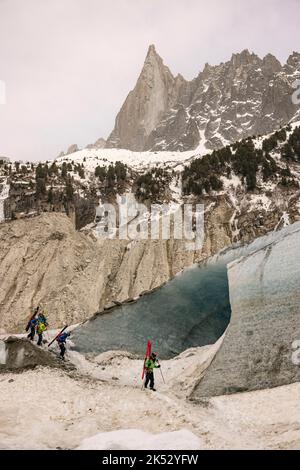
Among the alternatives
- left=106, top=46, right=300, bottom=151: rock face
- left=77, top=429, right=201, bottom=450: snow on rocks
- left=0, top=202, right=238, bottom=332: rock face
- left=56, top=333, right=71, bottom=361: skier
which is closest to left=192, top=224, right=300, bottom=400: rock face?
left=77, top=429, right=201, bottom=450: snow on rocks

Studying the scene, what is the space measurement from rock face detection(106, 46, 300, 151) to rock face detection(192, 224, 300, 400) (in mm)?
127068

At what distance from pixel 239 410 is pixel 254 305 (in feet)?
14.9

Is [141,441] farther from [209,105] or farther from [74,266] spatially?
[209,105]

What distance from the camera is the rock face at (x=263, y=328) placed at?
16.1 metres

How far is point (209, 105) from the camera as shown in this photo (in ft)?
554

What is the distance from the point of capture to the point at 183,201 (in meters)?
55.4

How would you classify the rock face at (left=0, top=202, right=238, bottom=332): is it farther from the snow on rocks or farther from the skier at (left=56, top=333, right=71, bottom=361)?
the snow on rocks

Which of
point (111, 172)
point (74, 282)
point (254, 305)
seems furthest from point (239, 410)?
point (111, 172)

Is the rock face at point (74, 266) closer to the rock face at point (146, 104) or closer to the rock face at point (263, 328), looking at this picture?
the rock face at point (263, 328)

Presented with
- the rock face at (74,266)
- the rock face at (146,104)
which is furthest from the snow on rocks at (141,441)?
the rock face at (146,104)

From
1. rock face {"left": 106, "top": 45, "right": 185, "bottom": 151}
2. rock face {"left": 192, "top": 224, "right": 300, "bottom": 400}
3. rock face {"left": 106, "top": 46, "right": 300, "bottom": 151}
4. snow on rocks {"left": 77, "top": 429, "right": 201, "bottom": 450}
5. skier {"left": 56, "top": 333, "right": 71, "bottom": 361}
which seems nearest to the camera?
snow on rocks {"left": 77, "top": 429, "right": 201, "bottom": 450}

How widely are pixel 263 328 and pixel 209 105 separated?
15956 centimetres

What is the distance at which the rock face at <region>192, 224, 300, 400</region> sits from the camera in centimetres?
1609

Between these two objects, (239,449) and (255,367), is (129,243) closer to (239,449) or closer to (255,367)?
(255,367)
